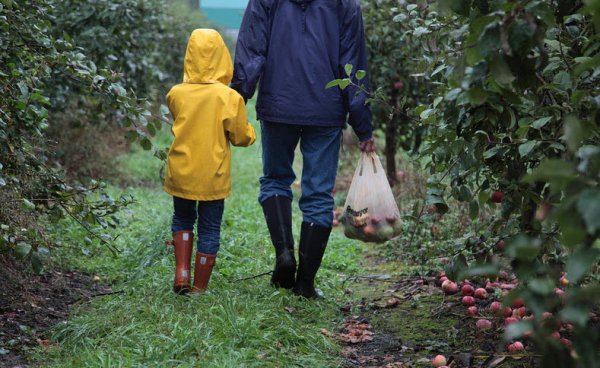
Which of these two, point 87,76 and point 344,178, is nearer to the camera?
point 87,76

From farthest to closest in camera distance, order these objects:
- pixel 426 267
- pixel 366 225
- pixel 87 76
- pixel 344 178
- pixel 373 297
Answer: pixel 344 178
pixel 426 267
pixel 373 297
pixel 366 225
pixel 87 76

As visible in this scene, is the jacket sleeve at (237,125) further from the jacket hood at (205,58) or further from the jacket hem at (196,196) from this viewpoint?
the jacket hem at (196,196)

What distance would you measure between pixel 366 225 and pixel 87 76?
5.08 feet

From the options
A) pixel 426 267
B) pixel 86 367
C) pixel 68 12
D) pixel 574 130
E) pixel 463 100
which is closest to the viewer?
pixel 574 130

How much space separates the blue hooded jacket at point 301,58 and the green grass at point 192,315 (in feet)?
3.10

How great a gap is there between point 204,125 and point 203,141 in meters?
0.08

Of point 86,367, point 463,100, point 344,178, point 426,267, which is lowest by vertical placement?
point 344,178

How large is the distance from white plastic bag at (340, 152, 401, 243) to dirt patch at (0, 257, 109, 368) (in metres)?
1.45

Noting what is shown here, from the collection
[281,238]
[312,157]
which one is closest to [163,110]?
[312,157]

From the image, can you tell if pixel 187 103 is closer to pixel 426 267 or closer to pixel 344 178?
pixel 426 267

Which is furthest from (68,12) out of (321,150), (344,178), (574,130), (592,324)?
(574,130)

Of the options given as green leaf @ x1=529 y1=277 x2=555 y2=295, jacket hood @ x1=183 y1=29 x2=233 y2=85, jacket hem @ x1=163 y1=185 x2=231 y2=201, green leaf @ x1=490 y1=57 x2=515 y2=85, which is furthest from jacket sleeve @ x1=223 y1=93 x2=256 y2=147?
green leaf @ x1=529 y1=277 x2=555 y2=295

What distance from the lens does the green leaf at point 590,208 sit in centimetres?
139

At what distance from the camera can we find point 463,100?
2260 mm
